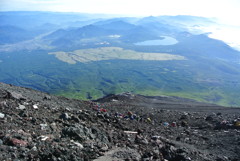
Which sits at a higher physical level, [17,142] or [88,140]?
[17,142]

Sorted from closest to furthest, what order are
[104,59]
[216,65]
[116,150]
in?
1. [116,150]
2. [216,65]
3. [104,59]

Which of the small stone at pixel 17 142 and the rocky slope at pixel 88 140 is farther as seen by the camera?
the rocky slope at pixel 88 140

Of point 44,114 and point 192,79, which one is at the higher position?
point 44,114

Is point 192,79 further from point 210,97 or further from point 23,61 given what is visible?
point 23,61

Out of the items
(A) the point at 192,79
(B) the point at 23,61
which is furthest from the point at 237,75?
(B) the point at 23,61

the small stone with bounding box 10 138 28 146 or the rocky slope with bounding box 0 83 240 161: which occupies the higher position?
the small stone with bounding box 10 138 28 146

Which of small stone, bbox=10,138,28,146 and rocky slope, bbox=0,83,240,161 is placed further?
rocky slope, bbox=0,83,240,161

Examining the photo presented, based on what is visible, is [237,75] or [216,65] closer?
[237,75]

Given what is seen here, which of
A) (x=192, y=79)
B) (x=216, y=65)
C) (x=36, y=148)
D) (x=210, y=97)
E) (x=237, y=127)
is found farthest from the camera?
(x=216, y=65)

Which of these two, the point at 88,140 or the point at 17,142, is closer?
the point at 17,142

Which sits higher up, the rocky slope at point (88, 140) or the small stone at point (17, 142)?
the small stone at point (17, 142)
